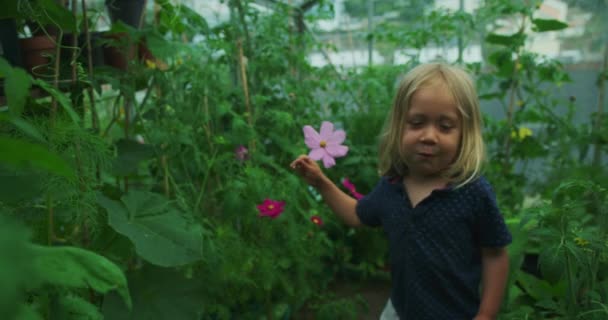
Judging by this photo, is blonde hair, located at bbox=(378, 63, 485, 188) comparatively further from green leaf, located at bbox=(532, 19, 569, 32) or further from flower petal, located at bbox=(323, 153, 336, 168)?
green leaf, located at bbox=(532, 19, 569, 32)

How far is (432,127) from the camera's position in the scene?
44.8 inches

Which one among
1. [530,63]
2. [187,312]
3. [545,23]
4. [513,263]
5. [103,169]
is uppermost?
[545,23]

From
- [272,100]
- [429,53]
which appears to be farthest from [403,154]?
[429,53]

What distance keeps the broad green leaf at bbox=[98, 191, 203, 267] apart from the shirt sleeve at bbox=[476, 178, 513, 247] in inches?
24.9

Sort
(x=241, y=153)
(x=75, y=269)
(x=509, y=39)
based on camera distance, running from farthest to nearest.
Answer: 1. (x=509, y=39)
2. (x=241, y=153)
3. (x=75, y=269)

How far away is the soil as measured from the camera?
2047 mm

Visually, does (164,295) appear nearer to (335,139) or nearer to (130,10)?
(335,139)

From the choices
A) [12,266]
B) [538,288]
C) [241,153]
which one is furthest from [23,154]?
[538,288]

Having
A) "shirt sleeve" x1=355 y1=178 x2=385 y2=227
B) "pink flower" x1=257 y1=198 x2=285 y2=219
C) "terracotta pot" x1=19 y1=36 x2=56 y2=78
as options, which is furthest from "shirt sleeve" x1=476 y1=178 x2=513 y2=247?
"terracotta pot" x1=19 y1=36 x2=56 y2=78

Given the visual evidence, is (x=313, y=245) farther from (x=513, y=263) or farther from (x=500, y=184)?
(x=500, y=184)

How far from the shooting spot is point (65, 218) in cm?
108

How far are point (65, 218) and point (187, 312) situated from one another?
1.26 ft

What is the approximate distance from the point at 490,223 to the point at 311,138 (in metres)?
0.49

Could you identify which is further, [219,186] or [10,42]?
[219,186]
